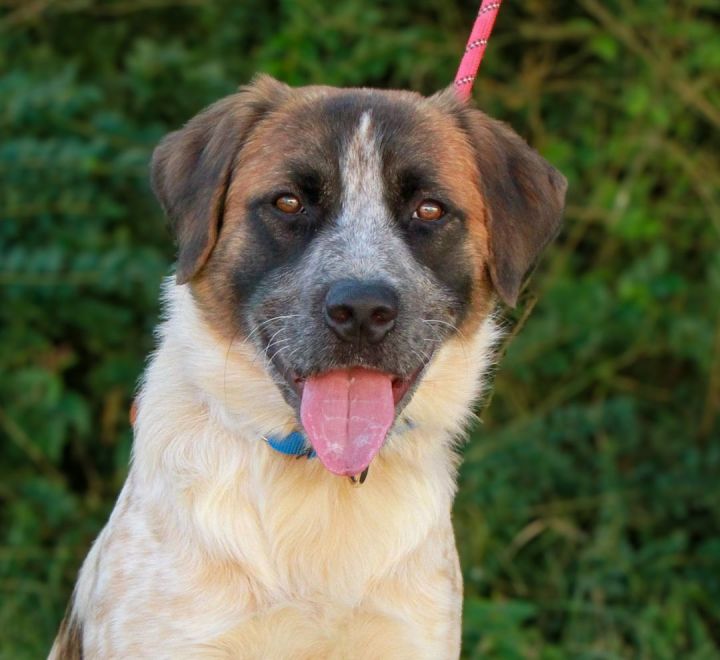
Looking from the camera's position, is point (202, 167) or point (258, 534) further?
point (202, 167)

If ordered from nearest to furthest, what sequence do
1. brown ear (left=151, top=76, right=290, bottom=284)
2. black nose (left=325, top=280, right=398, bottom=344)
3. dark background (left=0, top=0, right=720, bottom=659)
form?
black nose (left=325, top=280, right=398, bottom=344) → brown ear (left=151, top=76, right=290, bottom=284) → dark background (left=0, top=0, right=720, bottom=659)

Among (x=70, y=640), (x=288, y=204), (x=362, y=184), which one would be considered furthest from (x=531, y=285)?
(x=70, y=640)

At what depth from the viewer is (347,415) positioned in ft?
12.0

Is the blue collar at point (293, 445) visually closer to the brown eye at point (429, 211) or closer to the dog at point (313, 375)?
the dog at point (313, 375)

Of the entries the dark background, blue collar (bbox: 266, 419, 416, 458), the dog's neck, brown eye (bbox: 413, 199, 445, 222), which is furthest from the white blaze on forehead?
the dark background

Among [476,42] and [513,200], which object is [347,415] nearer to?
[513,200]

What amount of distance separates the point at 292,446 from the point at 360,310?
1.56 feet

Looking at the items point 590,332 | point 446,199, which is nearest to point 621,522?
point 590,332

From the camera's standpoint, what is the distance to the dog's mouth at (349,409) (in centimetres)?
361

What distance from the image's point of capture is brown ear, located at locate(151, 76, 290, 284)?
154 inches

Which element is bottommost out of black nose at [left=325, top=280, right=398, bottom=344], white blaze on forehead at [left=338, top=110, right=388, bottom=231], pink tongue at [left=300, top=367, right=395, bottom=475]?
pink tongue at [left=300, top=367, right=395, bottom=475]

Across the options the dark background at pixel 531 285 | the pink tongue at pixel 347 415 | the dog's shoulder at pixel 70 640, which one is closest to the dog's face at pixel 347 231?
the pink tongue at pixel 347 415

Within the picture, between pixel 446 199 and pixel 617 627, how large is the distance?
2.86m

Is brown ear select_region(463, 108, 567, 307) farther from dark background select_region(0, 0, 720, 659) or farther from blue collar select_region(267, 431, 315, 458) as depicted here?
dark background select_region(0, 0, 720, 659)
